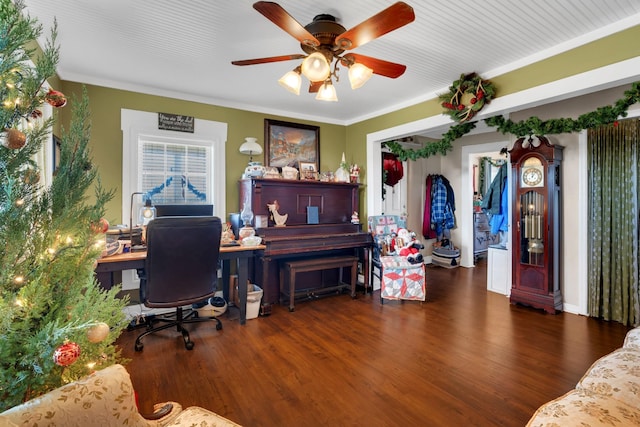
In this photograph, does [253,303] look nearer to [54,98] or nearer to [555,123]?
[54,98]

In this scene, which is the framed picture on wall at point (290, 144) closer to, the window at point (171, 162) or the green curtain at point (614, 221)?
the window at point (171, 162)

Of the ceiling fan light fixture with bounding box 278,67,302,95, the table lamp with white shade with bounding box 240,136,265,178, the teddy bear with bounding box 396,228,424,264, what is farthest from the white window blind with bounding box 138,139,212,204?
the teddy bear with bounding box 396,228,424,264

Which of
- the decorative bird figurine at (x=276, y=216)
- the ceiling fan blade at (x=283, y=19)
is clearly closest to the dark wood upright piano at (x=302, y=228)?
the decorative bird figurine at (x=276, y=216)

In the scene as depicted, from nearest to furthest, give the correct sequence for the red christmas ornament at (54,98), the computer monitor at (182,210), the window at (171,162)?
the red christmas ornament at (54,98)
the computer monitor at (182,210)
the window at (171,162)

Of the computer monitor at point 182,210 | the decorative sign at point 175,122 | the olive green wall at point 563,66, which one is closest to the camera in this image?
the olive green wall at point 563,66

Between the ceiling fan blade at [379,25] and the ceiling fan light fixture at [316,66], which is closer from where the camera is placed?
the ceiling fan blade at [379,25]

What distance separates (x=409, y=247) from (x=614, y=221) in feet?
6.64

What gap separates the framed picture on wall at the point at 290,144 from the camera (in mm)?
4258

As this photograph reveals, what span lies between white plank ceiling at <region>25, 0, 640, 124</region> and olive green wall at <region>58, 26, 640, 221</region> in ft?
0.27

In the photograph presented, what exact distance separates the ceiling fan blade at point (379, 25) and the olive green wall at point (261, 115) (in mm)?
1535

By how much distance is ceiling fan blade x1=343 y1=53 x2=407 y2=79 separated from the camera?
208cm

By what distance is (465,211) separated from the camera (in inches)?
226

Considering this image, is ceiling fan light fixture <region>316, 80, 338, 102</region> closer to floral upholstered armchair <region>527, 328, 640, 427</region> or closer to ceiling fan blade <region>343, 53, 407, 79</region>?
ceiling fan blade <region>343, 53, 407, 79</region>

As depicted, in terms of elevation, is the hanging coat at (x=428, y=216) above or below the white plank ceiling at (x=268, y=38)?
below
